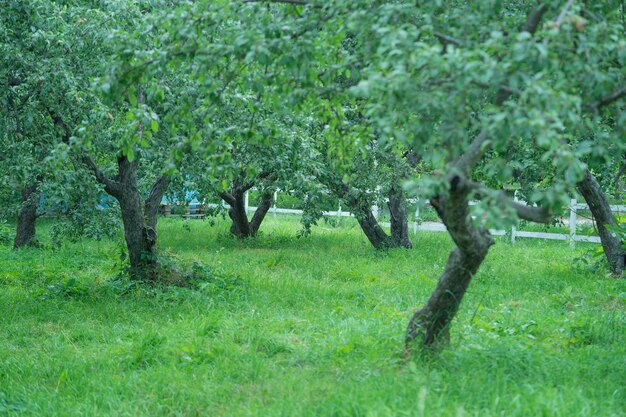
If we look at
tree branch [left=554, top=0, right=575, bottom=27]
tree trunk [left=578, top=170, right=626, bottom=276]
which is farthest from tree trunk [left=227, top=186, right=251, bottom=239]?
tree branch [left=554, top=0, right=575, bottom=27]

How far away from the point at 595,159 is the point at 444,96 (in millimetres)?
1349

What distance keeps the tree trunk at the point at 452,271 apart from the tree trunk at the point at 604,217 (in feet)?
18.5

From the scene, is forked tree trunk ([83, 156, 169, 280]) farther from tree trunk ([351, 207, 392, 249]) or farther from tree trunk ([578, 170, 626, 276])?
tree trunk ([578, 170, 626, 276])

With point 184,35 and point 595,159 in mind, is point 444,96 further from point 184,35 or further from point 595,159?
point 184,35

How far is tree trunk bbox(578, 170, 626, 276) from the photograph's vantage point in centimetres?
1110

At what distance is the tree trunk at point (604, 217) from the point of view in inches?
437

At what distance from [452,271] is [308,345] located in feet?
6.30

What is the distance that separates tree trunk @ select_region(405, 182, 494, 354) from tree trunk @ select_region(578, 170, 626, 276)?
563 cm

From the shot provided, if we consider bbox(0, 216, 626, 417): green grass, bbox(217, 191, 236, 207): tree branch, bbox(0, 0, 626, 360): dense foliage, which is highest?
bbox(0, 0, 626, 360): dense foliage

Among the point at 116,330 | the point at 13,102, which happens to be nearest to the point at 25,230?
the point at 13,102

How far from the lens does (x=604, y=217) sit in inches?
441

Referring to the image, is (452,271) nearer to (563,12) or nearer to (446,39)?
(446,39)

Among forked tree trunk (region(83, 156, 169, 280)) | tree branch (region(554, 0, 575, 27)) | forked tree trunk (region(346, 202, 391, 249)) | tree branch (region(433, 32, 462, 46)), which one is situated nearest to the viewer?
tree branch (region(554, 0, 575, 27))

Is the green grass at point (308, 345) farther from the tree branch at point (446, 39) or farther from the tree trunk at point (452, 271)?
the tree branch at point (446, 39)
